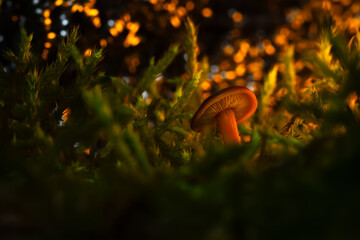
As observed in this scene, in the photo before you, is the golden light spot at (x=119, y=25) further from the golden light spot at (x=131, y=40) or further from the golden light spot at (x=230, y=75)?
the golden light spot at (x=230, y=75)

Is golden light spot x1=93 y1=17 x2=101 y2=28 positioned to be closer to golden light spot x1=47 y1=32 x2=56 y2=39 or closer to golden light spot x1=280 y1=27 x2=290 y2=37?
golden light spot x1=47 y1=32 x2=56 y2=39

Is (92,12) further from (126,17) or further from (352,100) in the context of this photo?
(352,100)

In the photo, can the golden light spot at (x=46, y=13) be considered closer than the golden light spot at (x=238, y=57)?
Yes

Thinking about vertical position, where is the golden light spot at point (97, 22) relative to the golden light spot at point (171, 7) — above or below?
below

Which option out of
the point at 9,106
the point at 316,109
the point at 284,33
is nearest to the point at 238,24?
the point at 284,33

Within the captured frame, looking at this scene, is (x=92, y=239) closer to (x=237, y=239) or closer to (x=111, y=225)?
(x=111, y=225)

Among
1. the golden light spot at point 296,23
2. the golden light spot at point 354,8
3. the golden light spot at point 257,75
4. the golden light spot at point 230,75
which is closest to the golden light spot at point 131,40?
the golden light spot at point 230,75
